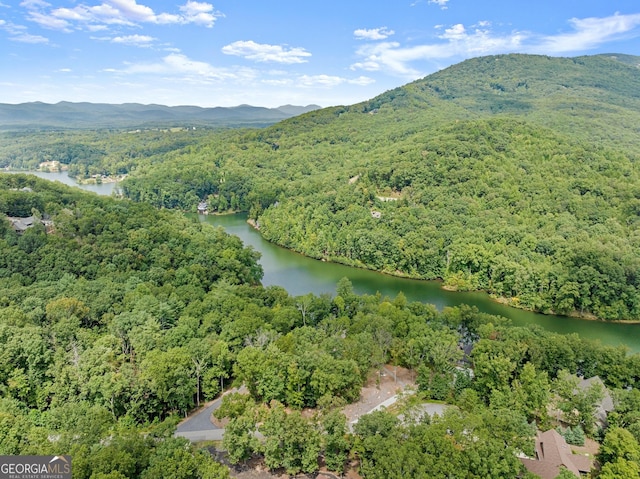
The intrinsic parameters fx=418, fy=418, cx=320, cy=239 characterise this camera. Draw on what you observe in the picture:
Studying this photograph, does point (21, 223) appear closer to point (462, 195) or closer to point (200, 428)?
point (200, 428)

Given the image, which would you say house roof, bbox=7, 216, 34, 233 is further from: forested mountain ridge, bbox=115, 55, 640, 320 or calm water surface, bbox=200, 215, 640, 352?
forested mountain ridge, bbox=115, 55, 640, 320

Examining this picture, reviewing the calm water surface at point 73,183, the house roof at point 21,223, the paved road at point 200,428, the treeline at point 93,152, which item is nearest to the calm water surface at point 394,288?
the paved road at point 200,428

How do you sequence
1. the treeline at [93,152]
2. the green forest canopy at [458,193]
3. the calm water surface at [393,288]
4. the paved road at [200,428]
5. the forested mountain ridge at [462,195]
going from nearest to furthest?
1. the paved road at [200,428]
2. the calm water surface at [393,288]
3. the forested mountain ridge at [462,195]
4. the green forest canopy at [458,193]
5. the treeline at [93,152]

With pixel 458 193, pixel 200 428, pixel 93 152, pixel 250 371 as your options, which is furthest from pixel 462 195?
pixel 93 152

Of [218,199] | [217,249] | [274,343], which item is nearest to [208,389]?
[274,343]

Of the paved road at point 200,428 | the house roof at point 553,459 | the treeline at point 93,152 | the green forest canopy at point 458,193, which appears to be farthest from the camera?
the treeline at point 93,152

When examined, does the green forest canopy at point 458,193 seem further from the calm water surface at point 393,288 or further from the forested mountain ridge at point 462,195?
the calm water surface at point 393,288
